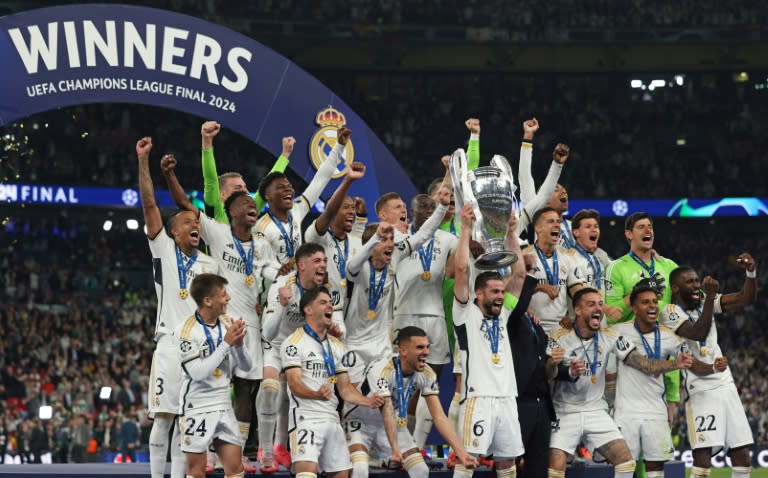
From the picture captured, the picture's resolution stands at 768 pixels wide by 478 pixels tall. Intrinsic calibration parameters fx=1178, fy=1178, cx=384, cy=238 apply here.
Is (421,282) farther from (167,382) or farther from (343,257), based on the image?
(167,382)

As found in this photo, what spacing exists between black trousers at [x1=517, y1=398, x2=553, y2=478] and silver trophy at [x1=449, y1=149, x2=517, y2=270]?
3.51 feet

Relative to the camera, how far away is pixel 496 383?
7695mm

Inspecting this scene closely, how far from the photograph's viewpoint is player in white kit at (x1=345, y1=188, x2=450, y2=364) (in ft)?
26.3

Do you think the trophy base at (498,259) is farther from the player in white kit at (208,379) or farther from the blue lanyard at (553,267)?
the player in white kit at (208,379)

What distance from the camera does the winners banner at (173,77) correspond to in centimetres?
935

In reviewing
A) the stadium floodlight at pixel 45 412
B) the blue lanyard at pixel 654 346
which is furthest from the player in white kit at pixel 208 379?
the stadium floodlight at pixel 45 412

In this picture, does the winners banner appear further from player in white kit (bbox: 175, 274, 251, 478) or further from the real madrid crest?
player in white kit (bbox: 175, 274, 251, 478)

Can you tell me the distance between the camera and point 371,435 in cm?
788

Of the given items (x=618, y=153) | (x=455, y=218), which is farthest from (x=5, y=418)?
(x=618, y=153)

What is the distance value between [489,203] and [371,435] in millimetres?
1753

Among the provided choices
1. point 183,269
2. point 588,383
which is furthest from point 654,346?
point 183,269

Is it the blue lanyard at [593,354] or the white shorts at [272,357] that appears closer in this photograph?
the white shorts at [272,357]

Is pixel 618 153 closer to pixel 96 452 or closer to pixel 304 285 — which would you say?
pixel 96 452

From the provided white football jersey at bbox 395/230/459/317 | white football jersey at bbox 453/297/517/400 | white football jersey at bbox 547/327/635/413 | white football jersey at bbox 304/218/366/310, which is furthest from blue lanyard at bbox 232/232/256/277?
white football jersey at bbox 547/327/635/413
